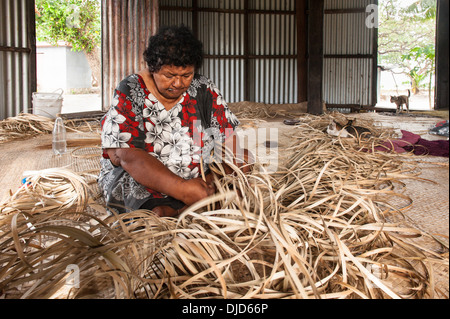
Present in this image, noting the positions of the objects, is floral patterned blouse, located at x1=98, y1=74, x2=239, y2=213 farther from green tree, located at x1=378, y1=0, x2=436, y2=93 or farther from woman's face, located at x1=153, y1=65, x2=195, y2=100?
green tree, located at x1=378, y1=0, x2=436, y2=93

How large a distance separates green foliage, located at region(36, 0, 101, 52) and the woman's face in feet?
38.6

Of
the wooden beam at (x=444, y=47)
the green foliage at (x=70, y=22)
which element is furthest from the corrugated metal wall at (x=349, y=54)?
the green foliage at (x=70, y=22)

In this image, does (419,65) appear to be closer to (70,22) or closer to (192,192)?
(70,22)

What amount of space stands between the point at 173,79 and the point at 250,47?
6.63 metres

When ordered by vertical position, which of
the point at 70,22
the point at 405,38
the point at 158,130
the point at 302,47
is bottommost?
the point at 158,130

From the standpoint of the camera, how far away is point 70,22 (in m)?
12.2

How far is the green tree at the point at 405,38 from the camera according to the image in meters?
11.1

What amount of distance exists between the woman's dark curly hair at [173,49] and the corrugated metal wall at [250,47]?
614cm

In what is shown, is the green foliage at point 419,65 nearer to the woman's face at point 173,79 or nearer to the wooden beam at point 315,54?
the wooden beam at point 315,54

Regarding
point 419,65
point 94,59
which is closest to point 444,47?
point 419,65

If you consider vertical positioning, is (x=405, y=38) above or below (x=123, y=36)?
above

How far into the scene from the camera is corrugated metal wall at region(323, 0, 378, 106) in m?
7.74

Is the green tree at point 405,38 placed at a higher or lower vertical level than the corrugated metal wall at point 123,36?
higher

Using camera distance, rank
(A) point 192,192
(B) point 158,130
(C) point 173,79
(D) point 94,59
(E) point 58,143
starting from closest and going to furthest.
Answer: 1. (A) point 192,192
2. (C) point 173,79
3. (B) point 158,130
4. (E) point 58,143
5. (D) point 94,59
